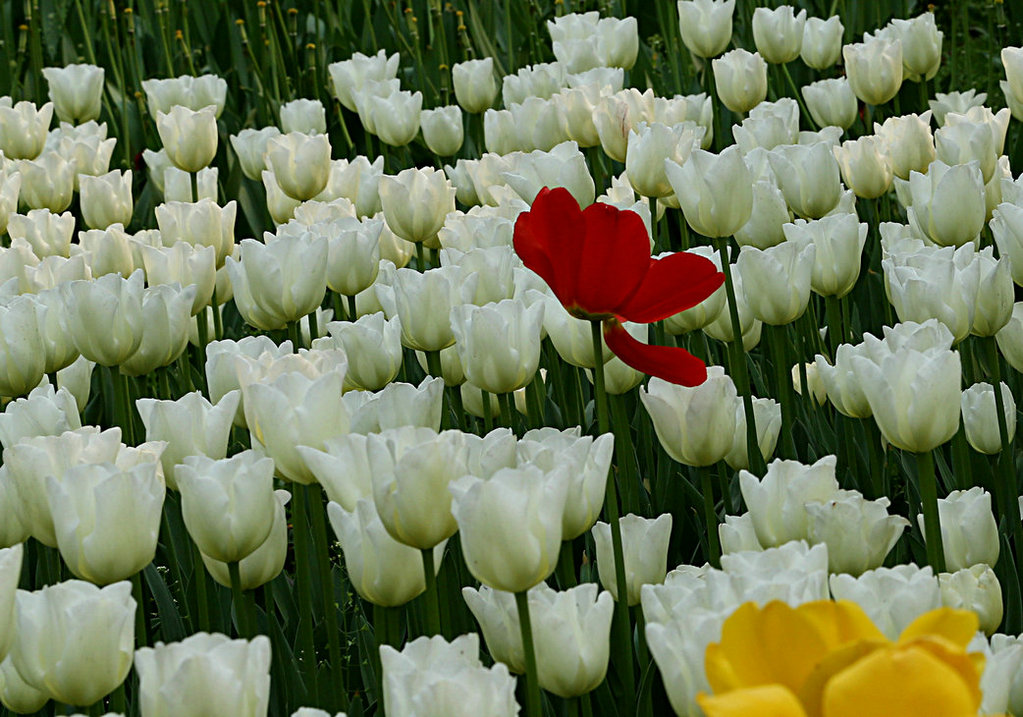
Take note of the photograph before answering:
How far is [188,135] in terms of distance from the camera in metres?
2.98

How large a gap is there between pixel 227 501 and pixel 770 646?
71 cm

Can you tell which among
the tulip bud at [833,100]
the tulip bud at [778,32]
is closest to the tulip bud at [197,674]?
the tulip bud at [833,100]

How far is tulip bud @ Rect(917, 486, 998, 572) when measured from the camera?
4.97 feet

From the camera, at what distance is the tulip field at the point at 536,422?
110 cm

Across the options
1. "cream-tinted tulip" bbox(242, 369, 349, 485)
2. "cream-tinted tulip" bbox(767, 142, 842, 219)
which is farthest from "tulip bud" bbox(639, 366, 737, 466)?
"cream-tinted tulip" bbox(767, 142, 842, 219)

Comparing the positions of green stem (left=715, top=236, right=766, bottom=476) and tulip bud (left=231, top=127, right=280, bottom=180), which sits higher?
tulip bud (left=231, top=127, right=280, bottom=180)

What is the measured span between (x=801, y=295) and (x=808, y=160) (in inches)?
17.5

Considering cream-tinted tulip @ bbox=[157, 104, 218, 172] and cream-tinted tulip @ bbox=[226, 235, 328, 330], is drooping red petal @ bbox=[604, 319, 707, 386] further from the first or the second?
cream-tinted tulip @ bbox=[157, 104, 218, 172]

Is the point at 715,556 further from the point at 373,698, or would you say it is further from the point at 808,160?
the point at 808,160

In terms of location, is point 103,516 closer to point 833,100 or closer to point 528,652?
point 528,652

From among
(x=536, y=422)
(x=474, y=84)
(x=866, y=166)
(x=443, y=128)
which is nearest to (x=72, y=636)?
(x=536, y=422)

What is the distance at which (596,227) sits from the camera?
151cm

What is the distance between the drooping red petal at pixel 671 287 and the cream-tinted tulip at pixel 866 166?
978 mm

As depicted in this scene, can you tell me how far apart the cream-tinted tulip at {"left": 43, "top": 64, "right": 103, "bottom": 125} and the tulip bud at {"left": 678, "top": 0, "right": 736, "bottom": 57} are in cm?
164
